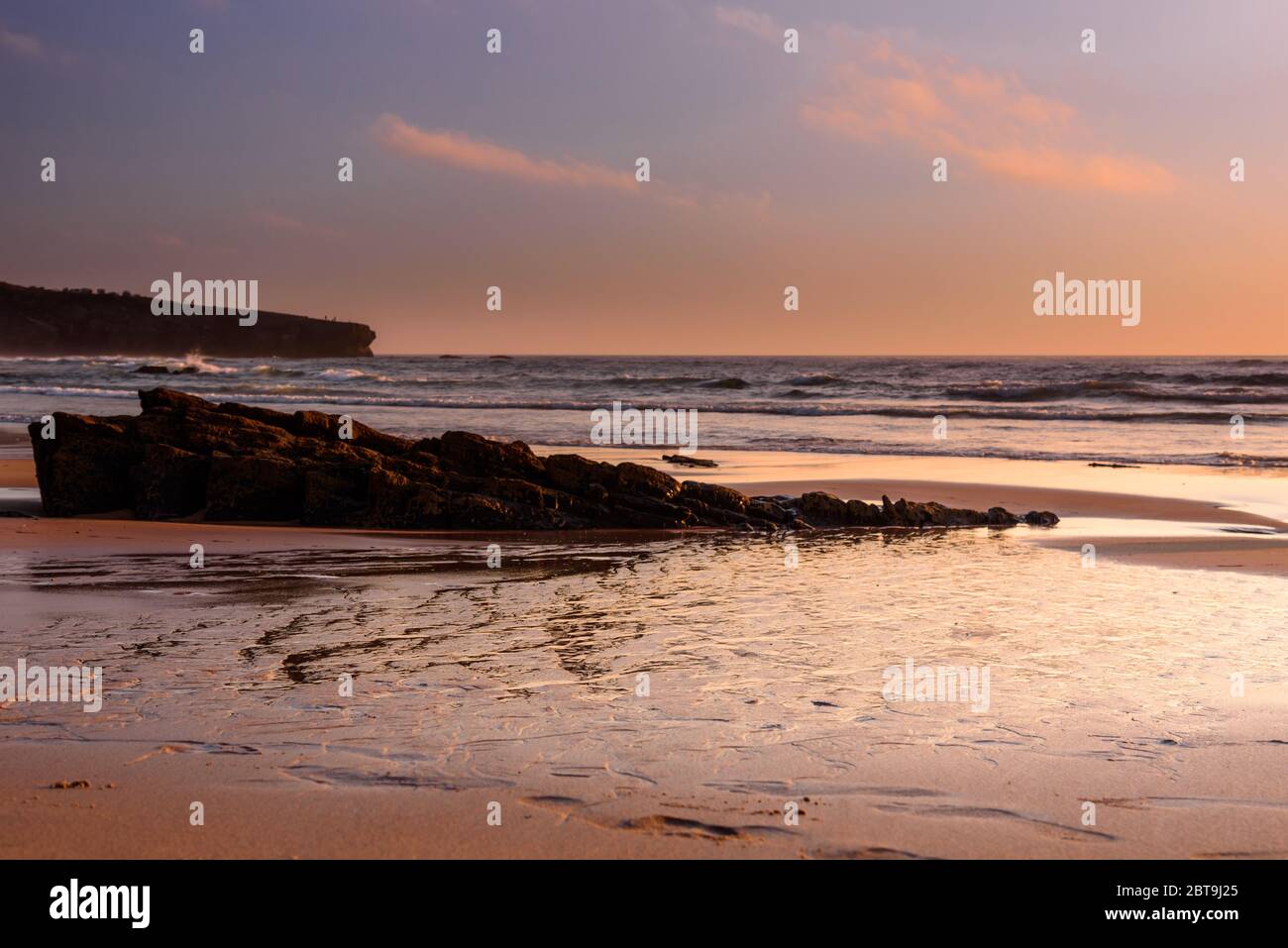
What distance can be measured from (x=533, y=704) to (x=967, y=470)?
602 inches

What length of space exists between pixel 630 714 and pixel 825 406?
35037 mm

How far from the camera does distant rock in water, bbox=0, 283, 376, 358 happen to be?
13638cm

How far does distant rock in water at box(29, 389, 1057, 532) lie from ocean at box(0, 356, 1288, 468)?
1099 centimetres

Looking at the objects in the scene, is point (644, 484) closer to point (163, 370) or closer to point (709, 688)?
point (709, 688)

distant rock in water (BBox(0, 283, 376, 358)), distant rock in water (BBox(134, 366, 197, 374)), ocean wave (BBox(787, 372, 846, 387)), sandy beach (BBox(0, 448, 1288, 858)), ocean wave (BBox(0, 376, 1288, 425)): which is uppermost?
distant rock in water (BBox(0, 283, 376, 358))

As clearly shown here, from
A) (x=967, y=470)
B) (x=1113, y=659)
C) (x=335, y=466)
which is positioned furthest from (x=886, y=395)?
(x=1113, y=659)

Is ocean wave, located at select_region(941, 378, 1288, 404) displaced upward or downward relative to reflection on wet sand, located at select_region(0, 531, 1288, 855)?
upward

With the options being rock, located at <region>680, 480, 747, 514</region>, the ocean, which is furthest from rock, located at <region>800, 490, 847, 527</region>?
the ocean

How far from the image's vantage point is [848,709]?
4.80 meters

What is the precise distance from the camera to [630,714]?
15.4 ft

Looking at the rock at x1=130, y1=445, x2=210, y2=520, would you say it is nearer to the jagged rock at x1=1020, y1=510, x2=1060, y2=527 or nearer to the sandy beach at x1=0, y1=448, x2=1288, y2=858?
the sandy beach at x1=0, y1=448, x2=1288, y2=858

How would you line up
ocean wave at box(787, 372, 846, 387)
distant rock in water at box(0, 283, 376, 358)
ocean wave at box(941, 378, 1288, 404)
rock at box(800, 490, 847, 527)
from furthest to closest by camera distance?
distant rock in water at box(0, 283, 376, 358) → ocean wave at box(787, 372, 846, 387) → ocean wave at box(941, 378, 1288, 404) → rock at box(800, 490, 847, 527)

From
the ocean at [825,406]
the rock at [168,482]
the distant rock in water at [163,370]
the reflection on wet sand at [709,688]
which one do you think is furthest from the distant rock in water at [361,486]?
the distant rock in water at [163,370]
